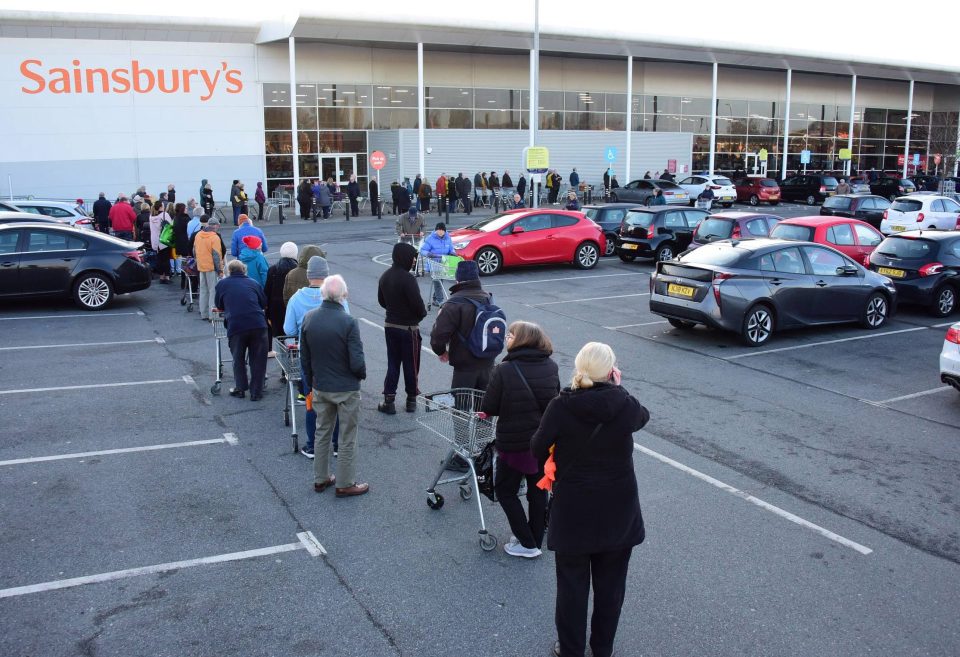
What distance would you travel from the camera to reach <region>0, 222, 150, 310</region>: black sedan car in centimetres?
1506

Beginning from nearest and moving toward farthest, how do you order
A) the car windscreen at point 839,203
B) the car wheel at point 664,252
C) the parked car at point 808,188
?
the car wheel at point 664,252
the car windscreen at point 839,203
the parked car at point 808,188

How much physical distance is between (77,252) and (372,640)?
12.8m

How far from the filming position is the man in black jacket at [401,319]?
8992mm

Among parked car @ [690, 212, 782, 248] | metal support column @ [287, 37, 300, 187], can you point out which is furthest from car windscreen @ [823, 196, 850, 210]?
metal support column @ [287, 37, 300, 187]

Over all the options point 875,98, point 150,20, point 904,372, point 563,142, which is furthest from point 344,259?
point 875,98

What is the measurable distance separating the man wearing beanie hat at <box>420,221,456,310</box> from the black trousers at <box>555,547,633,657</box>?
11.3m

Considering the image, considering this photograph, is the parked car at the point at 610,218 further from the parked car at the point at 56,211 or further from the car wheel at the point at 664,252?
the parked car at the point at 56,211

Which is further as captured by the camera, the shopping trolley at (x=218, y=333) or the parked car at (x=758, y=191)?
the parked car at (x=758, y=191)

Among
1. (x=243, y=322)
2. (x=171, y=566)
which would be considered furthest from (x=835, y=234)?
(x=171, y=566)

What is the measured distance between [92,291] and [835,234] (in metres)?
14.8

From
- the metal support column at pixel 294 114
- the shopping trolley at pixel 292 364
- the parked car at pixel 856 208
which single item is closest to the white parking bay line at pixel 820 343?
the shopping trolley at pixel 292 364

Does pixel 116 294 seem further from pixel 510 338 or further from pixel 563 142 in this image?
pixel 563 142

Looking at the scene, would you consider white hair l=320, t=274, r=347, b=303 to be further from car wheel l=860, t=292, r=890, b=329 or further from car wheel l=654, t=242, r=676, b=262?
car wheel l=654, t=242, r=676, b=262

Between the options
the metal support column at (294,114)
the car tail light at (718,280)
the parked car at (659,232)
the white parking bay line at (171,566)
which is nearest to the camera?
the white parking bay line at (171,566)
